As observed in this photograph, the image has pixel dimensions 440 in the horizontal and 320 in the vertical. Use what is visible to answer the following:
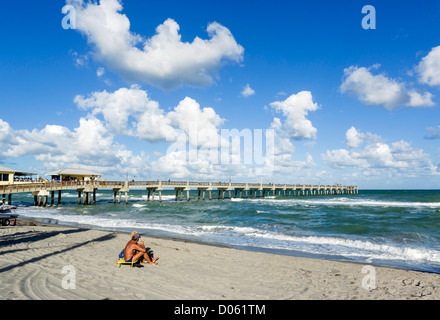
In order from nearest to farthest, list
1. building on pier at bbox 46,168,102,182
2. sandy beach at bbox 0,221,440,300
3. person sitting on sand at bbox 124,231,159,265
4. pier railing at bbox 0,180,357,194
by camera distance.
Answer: sandy beach at bbox 0,221,440,300 < person sitting on sand at bbox 124,231,159,265 < pier railing at bbox 0,180,357,194 < building on pier at bbox 46,168,102,182

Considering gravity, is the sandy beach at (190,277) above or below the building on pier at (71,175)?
below

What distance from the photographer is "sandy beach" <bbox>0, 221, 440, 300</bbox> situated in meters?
5.53

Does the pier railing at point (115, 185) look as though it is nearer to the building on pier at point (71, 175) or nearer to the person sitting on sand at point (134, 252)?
the building on pier at point (71, 175)

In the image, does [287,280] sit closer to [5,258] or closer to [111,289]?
[111,289]

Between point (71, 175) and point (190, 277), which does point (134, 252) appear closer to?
point (190, 277)

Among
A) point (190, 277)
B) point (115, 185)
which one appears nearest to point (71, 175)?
point (115, 185)

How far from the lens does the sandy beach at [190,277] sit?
18.1ft

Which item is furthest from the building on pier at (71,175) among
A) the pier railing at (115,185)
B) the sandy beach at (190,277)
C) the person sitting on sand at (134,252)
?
the person sitting on sand at (134,252)

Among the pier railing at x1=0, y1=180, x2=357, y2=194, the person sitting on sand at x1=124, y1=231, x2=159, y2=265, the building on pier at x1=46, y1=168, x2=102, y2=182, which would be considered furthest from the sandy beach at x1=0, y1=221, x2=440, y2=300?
the building on pier at x1=46, y1=168, x2=102, y2=182

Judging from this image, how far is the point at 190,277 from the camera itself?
6.98m

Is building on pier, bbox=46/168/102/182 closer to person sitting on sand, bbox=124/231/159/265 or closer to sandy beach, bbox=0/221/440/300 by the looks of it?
sandy beach, bbox=0/221/440/300

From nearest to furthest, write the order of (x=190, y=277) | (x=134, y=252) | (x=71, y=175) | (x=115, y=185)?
1. (x=190, y=277)
2. (x=134, y=252)
3. (x=71, y=175)
4. (x=115, y=185)

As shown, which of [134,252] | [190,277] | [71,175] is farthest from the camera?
[71,175]
